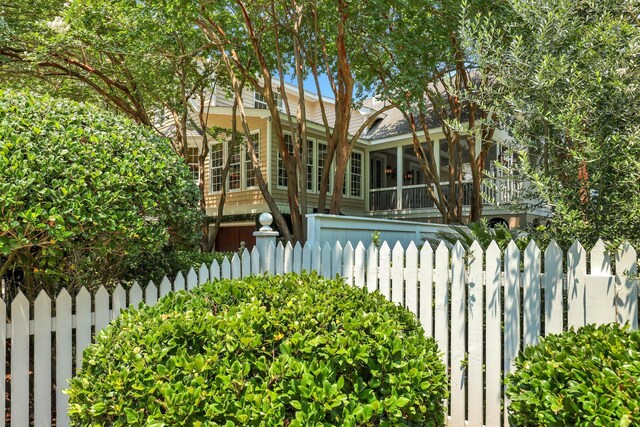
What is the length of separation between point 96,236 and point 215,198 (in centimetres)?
1154

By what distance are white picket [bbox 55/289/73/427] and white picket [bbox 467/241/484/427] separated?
3012 millimetres

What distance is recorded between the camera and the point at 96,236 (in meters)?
2.92

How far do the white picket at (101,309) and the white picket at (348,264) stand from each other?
2.02 meters

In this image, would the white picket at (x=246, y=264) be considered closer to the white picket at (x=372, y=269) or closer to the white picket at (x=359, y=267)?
the white picket at (x=359, y=267)

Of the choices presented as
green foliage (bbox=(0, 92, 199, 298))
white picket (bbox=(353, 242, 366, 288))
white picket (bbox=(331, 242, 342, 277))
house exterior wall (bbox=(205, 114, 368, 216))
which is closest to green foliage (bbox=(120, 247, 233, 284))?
green foliage (bbox=(0, 92, 199, 298))

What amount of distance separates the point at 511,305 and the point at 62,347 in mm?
3314

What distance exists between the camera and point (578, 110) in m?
2.66

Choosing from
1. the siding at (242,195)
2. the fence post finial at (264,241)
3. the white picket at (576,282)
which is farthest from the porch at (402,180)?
the white picket at (576,282)

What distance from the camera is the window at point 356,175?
1562 cm

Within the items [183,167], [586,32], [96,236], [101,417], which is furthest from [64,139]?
[586,32]

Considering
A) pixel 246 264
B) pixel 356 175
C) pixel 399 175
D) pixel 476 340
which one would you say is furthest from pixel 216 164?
pixel 476 340

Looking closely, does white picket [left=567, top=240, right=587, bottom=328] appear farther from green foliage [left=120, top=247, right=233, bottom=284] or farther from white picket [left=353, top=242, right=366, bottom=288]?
green foliage [left=120, top=247, right=233, bottom=284]

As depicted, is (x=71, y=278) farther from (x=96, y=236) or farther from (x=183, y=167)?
(x=183, y=167)

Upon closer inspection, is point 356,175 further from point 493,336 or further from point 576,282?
point 576,282
